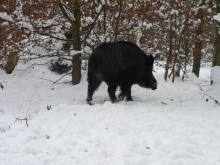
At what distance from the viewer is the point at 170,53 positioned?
1627cm

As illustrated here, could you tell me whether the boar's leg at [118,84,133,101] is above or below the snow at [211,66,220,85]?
below

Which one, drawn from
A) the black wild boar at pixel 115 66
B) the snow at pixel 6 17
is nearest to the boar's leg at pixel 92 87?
the black wild boar at pixel 115 66

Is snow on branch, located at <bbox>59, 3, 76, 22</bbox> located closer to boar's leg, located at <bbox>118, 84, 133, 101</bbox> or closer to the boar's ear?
the boar's ear

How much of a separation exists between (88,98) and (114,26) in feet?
14.1

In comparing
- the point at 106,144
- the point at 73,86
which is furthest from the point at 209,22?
the point at 106,144

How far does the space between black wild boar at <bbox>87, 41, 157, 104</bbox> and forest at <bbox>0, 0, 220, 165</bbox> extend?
29 mm

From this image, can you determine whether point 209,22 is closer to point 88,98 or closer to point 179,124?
point 88,98

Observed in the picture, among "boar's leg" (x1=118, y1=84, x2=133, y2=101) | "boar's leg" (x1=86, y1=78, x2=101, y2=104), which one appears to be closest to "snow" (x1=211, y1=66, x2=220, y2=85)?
"boar's leg" (x1=118, y1=84, x2=133, y2=101)

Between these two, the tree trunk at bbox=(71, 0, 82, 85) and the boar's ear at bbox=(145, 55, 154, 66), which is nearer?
the boar's ear at bbox=(145, 55, 154, 66)

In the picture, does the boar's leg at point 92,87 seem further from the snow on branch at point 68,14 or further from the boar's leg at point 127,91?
the snow on branch at point 68,14

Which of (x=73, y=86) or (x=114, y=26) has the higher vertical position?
(x=114, y=26)

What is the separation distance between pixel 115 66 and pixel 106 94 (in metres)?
1.67

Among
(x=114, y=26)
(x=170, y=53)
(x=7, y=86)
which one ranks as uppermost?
(x=114, y=26)

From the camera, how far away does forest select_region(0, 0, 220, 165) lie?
6520 mm
